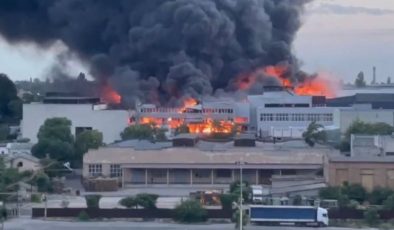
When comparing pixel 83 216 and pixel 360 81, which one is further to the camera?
pixel 360 81

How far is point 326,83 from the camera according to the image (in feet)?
154

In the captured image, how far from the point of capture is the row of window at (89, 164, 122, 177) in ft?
88.2

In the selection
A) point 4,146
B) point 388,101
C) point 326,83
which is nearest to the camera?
point 4,146

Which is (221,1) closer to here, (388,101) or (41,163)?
(388,101)

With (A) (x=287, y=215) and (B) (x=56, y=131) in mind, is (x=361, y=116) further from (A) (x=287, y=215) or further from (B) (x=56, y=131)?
(A) (x=287, y=215)

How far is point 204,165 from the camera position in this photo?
26.2 m

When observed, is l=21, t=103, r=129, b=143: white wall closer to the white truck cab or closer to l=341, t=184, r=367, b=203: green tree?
l=341, t=184, r=367, b=203: green tree

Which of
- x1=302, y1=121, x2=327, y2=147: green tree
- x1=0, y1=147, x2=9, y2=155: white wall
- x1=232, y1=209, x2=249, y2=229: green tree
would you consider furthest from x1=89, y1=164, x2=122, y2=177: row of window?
x1=232, y1=209, x2=249, y2=229: green tree

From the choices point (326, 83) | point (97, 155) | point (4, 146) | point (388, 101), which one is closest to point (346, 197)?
point (97, 155)

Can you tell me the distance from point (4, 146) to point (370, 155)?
1060 centimetres

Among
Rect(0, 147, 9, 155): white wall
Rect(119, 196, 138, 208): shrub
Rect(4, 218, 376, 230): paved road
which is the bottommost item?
Rect(4, 218, 376, 230): paved road

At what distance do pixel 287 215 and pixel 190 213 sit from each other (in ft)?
4.95

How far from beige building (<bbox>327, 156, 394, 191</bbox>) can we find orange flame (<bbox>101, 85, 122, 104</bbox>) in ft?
58.0

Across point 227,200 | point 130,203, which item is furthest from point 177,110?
point 130,203
